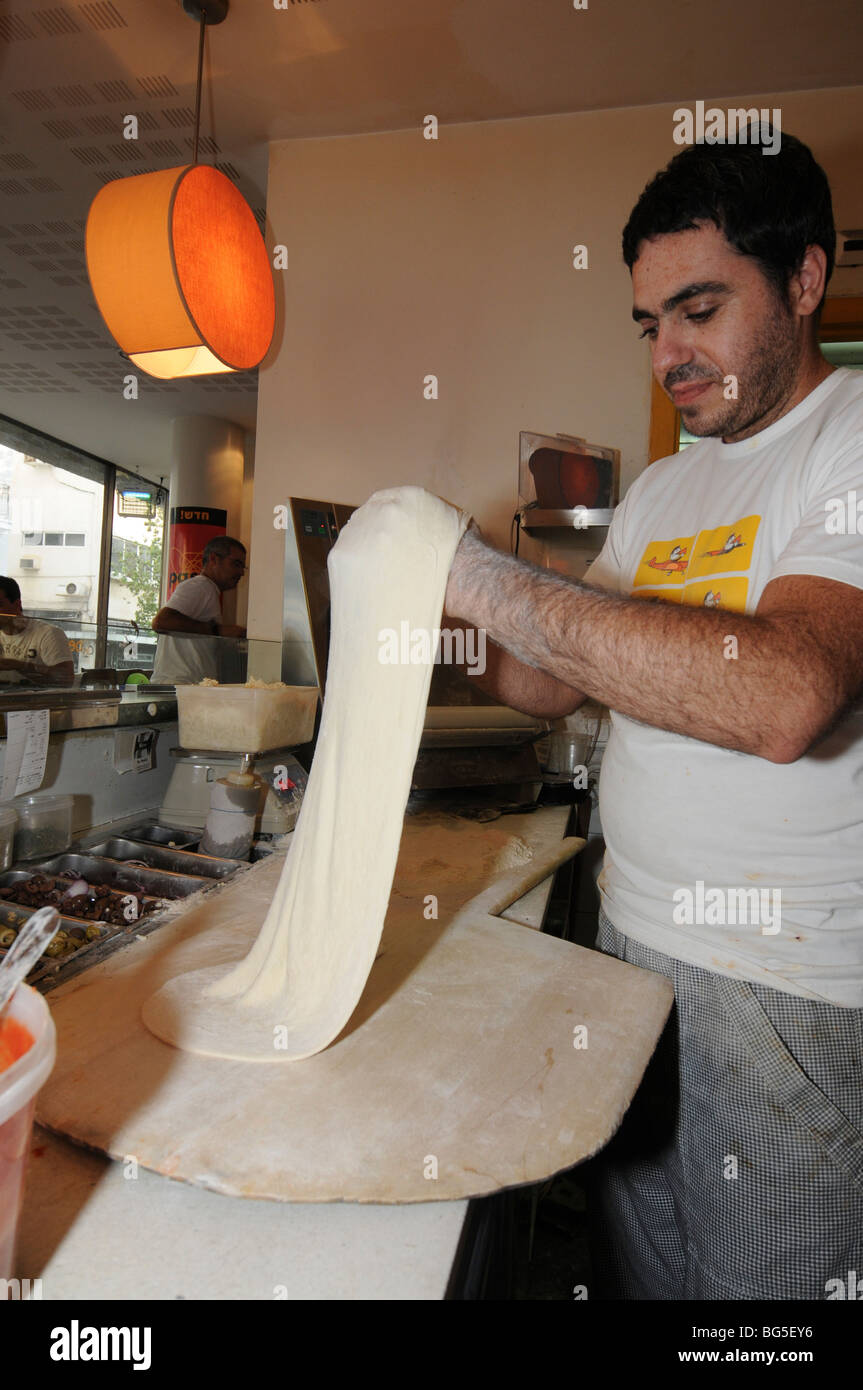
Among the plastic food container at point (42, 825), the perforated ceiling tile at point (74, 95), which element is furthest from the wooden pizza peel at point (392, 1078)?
the perforated ceiling tile at point (74, 95)

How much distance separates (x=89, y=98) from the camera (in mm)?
2922

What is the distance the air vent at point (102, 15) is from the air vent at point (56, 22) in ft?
0.19

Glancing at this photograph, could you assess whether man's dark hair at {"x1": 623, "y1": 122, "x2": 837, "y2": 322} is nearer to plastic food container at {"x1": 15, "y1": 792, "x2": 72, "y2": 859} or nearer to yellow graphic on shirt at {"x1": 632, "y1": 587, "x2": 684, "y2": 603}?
yellow graphic on shirt at {"x1": 632, "y1": 587, "x2": 684, "y2": 603}

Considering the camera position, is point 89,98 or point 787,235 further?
point 89,98

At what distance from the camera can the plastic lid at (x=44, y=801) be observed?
1420mm

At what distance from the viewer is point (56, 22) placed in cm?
249

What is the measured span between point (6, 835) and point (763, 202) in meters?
1.52

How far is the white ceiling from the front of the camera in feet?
7.64

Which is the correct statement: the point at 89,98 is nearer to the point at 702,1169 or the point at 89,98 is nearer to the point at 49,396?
the point at 702,1169

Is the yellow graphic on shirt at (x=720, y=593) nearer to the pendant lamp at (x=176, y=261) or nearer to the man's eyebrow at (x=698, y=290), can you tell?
the man's eyebrow at (x=698, y=290)

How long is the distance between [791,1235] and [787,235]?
1.30 m

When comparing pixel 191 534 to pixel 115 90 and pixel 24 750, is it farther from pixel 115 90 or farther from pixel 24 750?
pixel 24 750

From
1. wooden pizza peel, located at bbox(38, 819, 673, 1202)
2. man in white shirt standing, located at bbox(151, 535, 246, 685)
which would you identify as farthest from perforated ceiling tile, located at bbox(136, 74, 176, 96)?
wooden pizza peel, located at bbox(38, 819, 673, 1202)
